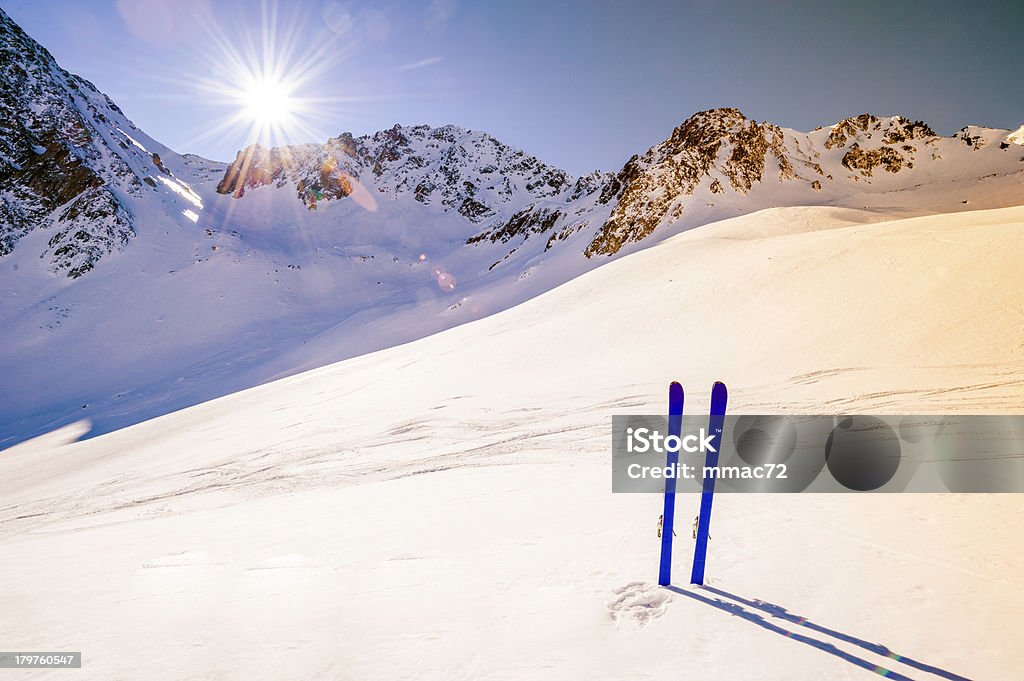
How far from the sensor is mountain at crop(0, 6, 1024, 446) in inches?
1219

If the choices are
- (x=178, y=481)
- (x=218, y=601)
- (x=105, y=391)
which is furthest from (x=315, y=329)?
(x=218, y=601)

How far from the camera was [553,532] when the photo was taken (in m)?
4.62

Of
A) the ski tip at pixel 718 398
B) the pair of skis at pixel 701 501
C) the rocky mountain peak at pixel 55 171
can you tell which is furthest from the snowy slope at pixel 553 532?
the rocky mountain peak at pixel 55 171

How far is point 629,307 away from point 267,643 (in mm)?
14323

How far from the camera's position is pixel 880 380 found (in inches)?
330

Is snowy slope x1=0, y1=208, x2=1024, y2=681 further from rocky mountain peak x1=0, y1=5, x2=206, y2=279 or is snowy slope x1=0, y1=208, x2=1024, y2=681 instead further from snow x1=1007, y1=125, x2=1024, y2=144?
snow x1=1007, y1=125, x2=1024, y2=144

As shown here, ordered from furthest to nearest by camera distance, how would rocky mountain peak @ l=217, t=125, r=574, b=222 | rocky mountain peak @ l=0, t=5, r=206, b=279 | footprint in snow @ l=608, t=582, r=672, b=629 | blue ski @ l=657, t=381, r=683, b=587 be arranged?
rocky mountain peak @ l=217, t=125, r=574, b=222
rocky mountain peak @ l=0, t=5, r=206, b=279
blue ski @ l=657, t=381, r=683, b=587
footprint in snow @ l=608, t=582, r=672, b=629

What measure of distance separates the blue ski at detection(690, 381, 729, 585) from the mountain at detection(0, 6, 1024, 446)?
89.5ft

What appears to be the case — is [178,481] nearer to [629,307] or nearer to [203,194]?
[629,307]

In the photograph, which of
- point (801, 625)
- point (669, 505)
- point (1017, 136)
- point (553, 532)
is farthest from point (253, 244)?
point (1017, 136)

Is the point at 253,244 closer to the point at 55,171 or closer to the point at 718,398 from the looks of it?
the point at 55,171

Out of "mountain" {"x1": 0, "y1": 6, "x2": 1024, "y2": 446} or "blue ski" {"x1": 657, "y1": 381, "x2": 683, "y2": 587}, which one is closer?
"blue ski" {"x1": 657, "y1": 381, "x2": 683, "y2": 587}

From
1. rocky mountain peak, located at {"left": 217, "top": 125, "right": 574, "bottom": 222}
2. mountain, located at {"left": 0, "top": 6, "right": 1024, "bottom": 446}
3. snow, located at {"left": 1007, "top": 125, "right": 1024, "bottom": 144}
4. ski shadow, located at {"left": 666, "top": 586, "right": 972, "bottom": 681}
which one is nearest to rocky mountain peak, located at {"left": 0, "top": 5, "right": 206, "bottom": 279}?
mountain, located at {"left": 0, "top": 6, "right": 1024, "bottom": 446}

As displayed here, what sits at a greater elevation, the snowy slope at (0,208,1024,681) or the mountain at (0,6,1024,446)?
the mountain at (0,6,1024,446)
